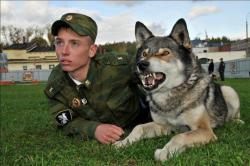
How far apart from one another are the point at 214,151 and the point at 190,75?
1541mm

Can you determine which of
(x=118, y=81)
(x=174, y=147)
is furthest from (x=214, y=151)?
(x=118, y=81)

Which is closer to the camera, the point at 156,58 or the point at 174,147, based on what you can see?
the point at 174,147

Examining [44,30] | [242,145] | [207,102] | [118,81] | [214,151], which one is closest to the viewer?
[214,151]

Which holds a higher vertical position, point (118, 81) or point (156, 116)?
point (118, 81)

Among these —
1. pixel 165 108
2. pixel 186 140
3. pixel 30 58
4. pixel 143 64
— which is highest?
pixel 143 64

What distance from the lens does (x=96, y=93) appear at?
6.44m

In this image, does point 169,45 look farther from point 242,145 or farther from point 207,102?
point 242,145

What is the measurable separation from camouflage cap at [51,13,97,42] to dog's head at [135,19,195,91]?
0.78 metres

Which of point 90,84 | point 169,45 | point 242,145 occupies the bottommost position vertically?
point 242,145

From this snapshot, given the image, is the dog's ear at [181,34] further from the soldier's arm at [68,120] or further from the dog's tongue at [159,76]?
the soldier's arm at [68,120]

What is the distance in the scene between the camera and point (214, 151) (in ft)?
15.0

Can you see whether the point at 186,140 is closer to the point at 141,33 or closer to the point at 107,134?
→ the point at 107,134

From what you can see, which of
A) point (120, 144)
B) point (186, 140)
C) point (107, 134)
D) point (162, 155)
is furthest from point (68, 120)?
point (162, 155)

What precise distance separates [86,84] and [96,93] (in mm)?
221
